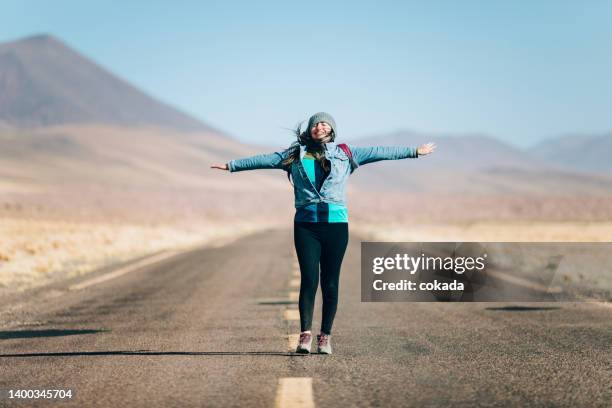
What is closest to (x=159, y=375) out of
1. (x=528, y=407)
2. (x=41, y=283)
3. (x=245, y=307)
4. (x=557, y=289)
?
(x=528, y=407)

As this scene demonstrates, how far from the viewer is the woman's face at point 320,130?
23.6 feet

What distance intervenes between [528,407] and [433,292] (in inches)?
301

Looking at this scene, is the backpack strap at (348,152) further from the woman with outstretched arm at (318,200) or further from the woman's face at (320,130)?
the woman's face at (320,130)

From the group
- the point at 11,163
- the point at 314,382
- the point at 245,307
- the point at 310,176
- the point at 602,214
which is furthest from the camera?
the point at 11,163

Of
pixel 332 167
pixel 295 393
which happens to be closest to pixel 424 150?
pixel 332 167

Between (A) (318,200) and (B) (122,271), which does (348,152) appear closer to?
(A) (318,200)

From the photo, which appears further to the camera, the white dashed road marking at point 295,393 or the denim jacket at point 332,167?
the denim jacket at point 332,167

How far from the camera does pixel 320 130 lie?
23.5ft

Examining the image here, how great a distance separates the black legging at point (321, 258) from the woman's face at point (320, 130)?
75 cm

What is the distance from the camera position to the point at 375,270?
59.7 ft

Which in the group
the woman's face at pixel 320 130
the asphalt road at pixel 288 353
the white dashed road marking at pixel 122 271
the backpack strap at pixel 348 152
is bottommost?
the white dashed road marking at pixel 122 271

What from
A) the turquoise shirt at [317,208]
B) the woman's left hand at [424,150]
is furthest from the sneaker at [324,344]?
the woman's left hand at [424,150]

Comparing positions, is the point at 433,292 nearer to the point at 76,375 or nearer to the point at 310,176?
the point at 310,176

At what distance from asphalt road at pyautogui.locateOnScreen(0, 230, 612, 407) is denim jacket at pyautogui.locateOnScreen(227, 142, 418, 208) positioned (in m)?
1.36
